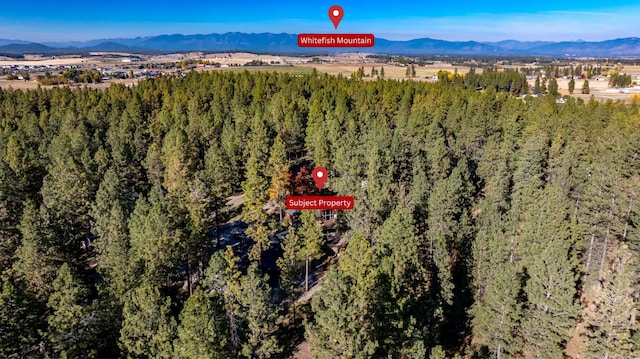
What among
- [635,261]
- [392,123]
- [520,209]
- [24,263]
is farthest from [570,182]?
[24,263]

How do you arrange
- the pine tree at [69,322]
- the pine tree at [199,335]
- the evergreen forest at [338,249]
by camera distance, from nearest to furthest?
1. the pine tree at [199,335]
2. the pine tree at [69,322]
3. the evergreen forest at [338,249]

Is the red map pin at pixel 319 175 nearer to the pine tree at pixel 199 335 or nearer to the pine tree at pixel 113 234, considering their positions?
the pine tree at pixel 113 234

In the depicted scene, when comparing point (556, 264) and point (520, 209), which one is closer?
point (556, 264)

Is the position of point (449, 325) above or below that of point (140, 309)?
below

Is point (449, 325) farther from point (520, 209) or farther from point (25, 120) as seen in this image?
A: point (25, 120)

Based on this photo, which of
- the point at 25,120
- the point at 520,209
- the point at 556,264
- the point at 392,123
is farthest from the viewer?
the point at 392,123

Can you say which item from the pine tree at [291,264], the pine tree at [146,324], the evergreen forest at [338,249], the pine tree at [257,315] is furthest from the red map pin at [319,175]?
the pine tree at [146,324]

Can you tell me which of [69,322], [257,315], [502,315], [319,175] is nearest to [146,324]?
[69,322]
